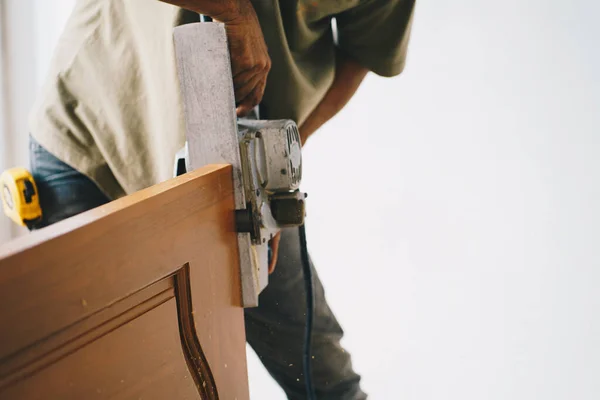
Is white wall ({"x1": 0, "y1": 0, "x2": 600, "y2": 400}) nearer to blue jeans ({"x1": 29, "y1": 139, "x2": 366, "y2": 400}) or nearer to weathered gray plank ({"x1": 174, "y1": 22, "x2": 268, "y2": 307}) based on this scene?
blue jeans ({"x1": 29, "y1": 139, "x2": 366, "y2": 400})

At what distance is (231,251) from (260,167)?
4.2 inches

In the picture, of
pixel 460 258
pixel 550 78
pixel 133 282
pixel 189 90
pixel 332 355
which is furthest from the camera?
pixel 460 258

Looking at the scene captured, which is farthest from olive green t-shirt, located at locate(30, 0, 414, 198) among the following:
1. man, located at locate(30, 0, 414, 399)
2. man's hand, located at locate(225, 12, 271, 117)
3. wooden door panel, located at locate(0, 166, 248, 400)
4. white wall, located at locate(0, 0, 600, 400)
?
white wall, located at locate(0, 0, 600, 400)

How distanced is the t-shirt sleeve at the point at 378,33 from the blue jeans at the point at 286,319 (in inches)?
12.9

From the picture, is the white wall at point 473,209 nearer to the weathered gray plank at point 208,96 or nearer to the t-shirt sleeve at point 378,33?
the t-shirt sleeve at point 378,33

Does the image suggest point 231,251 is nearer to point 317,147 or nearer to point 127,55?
point 127,55

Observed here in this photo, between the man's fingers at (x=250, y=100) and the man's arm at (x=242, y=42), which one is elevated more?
the man's arm at (x=242, y=42)

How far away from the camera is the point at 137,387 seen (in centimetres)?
41

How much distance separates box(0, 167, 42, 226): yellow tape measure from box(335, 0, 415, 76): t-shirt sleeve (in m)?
0.55

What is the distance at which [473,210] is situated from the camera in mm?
1377

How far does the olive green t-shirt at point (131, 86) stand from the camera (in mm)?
728

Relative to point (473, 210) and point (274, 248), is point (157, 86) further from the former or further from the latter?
point (473, 210)

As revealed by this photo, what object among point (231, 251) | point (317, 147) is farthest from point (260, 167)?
point (317, 147)

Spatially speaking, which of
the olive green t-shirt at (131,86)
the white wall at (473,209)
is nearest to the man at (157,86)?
the olive green t-shirt at (131,86)
